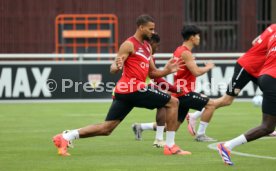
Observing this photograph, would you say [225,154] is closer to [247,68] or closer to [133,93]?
[133,93]

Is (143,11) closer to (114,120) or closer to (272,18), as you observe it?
(272,18)

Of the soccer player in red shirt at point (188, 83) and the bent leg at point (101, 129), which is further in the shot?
the soccer player in red shirt at point (188, 83)

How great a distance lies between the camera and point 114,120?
1264 centimetres

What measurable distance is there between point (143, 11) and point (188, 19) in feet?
6.23

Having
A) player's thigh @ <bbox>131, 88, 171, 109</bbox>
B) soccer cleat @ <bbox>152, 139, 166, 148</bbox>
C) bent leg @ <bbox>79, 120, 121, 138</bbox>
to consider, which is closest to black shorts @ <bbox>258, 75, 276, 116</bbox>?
player's thigh @ <bbox>131, 88, 171, 109</bbox>

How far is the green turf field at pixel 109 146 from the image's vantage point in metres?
11.5

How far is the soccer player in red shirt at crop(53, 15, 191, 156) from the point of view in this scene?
41.3 ft

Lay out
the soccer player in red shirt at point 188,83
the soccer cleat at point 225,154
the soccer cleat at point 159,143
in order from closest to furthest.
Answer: the soccer cleat at point 225,154 < the soccer cleat at point 159,143 < the soccer player in red shirt at point 188,83

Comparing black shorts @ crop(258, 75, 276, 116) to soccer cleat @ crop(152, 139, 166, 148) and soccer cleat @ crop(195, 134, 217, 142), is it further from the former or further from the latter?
soccer cleat @ crop(195, 134, 217, 142)

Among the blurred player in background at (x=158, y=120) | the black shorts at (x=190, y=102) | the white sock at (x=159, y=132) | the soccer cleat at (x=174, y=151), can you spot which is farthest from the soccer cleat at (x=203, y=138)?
the soccer cleat at (x=174, y=151)

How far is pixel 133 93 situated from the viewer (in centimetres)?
1256

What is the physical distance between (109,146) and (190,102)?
5.50ft

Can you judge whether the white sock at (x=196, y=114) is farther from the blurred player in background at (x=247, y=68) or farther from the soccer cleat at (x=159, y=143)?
the soccer cleat at (x=159, y=143)

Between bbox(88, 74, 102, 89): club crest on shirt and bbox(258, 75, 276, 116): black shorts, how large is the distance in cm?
1480
